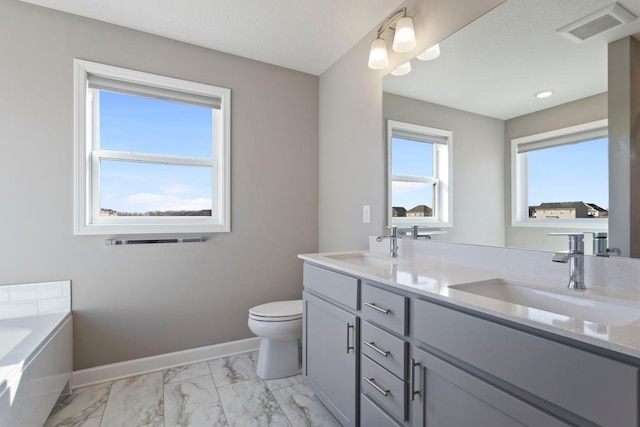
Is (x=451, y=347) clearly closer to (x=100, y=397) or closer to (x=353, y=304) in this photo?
(x=353, y=304)

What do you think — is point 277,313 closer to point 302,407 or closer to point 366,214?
point 302,407

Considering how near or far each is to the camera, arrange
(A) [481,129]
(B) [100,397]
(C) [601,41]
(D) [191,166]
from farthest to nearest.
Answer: (D) [191,166]
(B) [100,397]
(A) [481,129]
(C) [601,41]

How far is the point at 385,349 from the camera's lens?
1247mm

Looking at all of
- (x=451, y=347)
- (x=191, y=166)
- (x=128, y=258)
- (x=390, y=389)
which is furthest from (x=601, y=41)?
(x=128, y=258)

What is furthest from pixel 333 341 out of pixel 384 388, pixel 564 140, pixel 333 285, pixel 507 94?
pixel 507 94

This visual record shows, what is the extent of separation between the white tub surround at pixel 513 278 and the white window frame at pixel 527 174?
0.43 ft

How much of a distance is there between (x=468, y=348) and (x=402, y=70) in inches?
64.1

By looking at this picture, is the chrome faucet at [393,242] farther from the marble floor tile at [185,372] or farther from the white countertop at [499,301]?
the marble floor tile at [185,372]

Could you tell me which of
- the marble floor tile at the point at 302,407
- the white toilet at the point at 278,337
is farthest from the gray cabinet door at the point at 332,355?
the white toilet at the point at 278,337

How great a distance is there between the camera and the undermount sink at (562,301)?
2.94ft

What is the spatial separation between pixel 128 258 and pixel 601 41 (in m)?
2.74

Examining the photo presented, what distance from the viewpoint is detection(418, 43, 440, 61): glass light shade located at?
1726 mm

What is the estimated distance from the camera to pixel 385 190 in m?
2.08

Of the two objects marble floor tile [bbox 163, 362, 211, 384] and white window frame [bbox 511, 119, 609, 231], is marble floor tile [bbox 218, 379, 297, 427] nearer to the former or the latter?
marble floor tile [bbox 163, 362, 211, 384]
